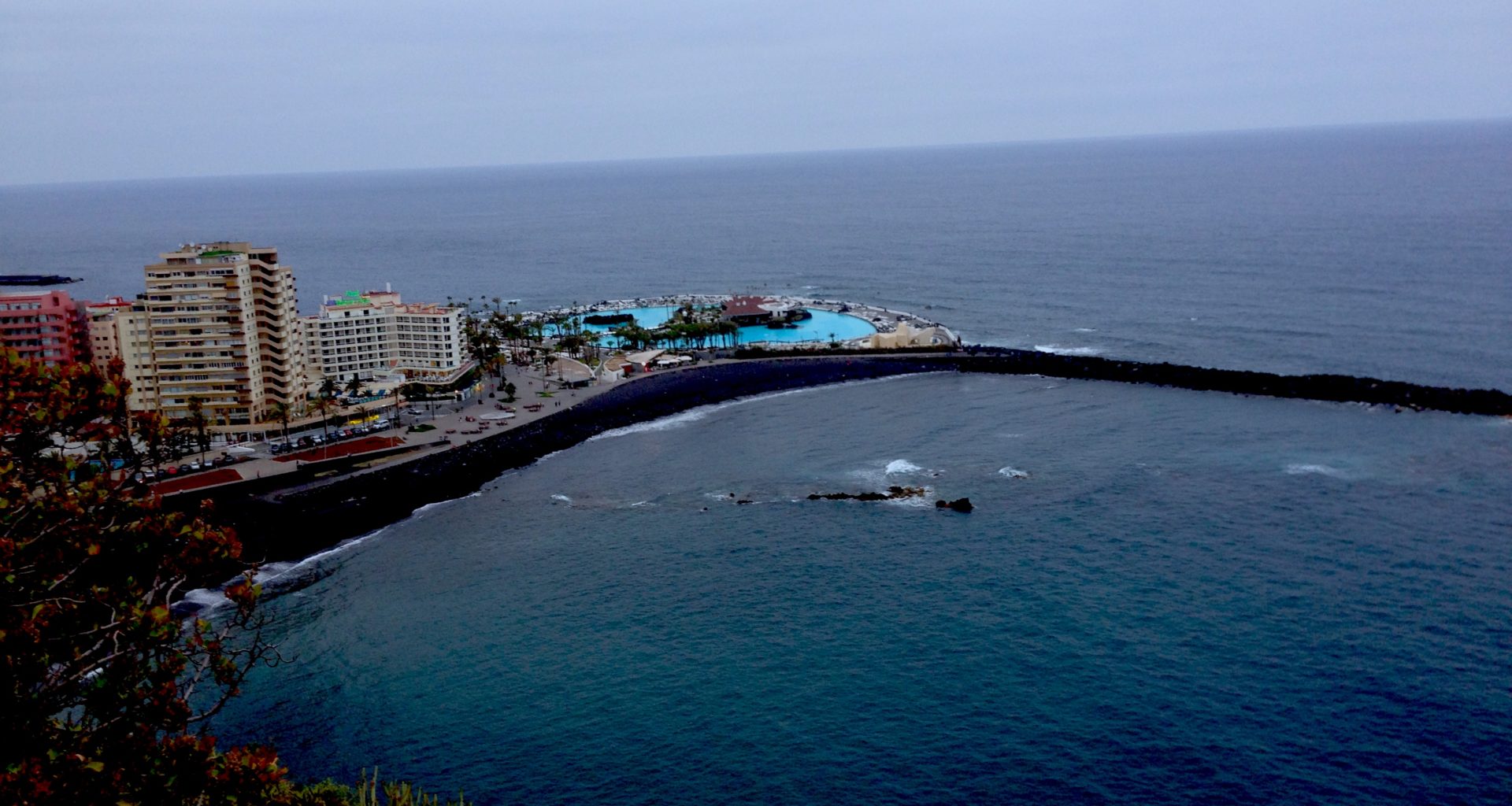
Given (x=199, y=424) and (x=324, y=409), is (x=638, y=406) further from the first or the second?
(x=199, y=424)

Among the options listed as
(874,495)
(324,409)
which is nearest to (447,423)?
(324,409)

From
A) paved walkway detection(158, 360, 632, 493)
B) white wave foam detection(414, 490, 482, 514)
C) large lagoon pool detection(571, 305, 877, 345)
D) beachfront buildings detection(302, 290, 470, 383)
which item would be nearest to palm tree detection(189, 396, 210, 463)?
paved walkway detection(158, 360, 632, 493)

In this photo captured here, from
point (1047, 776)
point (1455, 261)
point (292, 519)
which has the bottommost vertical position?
point (1047, 776)

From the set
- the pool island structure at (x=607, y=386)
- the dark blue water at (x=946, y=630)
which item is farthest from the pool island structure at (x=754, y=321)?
the dark blue water at (x=946, y=630)

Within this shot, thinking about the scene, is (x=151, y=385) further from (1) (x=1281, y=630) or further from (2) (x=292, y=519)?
(1) (x=1281, y=630)

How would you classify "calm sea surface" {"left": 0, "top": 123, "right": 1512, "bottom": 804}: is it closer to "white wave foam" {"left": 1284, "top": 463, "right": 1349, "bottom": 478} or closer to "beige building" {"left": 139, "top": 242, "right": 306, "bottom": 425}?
"white wave foam" {"left": 1284, "top": 463, "right": 1349, "bottom": 478}

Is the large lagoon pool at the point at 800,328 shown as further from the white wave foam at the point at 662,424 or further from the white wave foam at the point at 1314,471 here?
the white wave foam at the point at 1314,471

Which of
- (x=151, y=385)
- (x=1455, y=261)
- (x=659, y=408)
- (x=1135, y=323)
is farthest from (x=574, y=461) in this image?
(x=1455, y=261)
